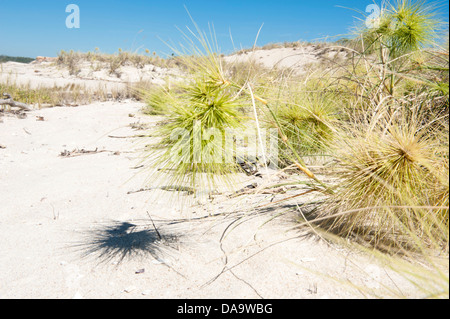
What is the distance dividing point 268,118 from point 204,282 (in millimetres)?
1290

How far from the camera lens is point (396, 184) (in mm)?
1245

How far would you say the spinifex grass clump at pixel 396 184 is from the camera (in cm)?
120

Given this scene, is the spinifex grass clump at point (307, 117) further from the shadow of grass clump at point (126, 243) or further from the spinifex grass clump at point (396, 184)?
the shadow of grass clump at point (126, 243)

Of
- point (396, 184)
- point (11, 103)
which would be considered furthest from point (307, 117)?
point (11, 103)

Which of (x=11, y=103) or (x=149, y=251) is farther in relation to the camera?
(x=11, y=103)

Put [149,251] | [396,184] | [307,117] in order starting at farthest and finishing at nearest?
[307,117] → [149,251] → [396,184]

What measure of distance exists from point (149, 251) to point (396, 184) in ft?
3.67

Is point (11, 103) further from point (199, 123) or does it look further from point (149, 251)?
point (199, 123)

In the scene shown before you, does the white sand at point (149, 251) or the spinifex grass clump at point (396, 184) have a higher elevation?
the spinifex grass clump at point (396, 184)

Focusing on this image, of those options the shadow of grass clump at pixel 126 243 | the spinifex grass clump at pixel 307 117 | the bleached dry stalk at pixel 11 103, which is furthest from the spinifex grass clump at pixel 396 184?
the bleached dry stalk at pixel 11 103

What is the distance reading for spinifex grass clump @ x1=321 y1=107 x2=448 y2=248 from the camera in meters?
1.20

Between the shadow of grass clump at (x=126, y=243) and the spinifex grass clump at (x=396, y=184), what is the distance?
816 millimetres

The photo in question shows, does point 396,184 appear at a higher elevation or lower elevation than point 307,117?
lower
